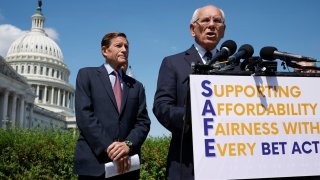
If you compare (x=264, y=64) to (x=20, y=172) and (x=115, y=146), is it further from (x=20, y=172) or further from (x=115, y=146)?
(x=20, y=172)

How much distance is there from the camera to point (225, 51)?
8.04ft

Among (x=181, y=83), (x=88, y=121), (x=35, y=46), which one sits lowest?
(x=88, y=121)

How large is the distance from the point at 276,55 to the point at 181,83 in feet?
2.26

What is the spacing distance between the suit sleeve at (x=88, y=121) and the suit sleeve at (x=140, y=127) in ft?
0.73

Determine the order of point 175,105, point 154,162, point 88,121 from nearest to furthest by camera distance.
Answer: point 175,105
point 88,121
point 154,162

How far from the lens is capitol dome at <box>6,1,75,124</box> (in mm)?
91438

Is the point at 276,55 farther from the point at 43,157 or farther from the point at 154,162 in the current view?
the point at 43,157

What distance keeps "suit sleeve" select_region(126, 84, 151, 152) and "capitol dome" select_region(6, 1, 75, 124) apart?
89120mm

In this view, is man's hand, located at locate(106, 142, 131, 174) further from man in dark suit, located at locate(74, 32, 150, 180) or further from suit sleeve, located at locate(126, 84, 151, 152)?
suit sleeve, located at locate(126, 84, 151, 152)

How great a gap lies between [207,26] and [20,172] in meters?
5.44

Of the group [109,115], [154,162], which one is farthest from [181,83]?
[154,162]

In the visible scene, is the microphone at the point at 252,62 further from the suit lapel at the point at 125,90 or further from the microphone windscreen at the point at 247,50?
the suit lapel at the point at 125,90

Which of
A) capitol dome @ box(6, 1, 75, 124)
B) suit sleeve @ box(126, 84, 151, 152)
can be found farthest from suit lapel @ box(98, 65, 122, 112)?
capitol dome @ box(6, 1, 75, 124)

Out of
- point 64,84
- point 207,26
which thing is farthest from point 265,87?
point 64,84
